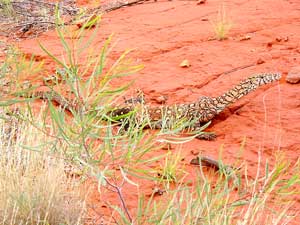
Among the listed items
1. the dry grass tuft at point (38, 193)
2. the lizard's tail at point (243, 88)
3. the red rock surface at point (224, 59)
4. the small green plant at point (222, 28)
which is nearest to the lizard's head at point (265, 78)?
the lizard's tail at point (243, 88)

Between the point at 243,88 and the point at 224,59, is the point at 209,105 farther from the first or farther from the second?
the point at 224,59

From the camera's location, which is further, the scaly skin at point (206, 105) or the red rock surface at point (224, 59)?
the scaly skin at point (206, 105)

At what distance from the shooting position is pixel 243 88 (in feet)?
20.9

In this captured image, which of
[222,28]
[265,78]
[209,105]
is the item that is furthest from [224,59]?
[209,105]

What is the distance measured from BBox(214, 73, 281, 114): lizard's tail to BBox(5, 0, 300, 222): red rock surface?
0.14 m

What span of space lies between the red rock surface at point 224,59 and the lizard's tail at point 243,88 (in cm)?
14

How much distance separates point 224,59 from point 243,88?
1.50 m

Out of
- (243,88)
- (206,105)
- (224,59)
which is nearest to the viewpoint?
(206,105)

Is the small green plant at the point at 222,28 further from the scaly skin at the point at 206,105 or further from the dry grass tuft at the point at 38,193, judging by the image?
the dry grass tuft at the point at 38,193

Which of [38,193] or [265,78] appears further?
[265,78]

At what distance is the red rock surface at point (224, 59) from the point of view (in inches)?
219

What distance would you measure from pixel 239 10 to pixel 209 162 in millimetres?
5502

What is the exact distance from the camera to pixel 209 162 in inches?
197

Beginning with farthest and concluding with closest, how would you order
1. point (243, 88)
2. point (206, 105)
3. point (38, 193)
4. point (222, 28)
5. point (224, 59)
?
1. point (222, 28)
2. point (224, 59)
3. point (243, 88)
4. point (206, 105)
5. point (38, 193)
